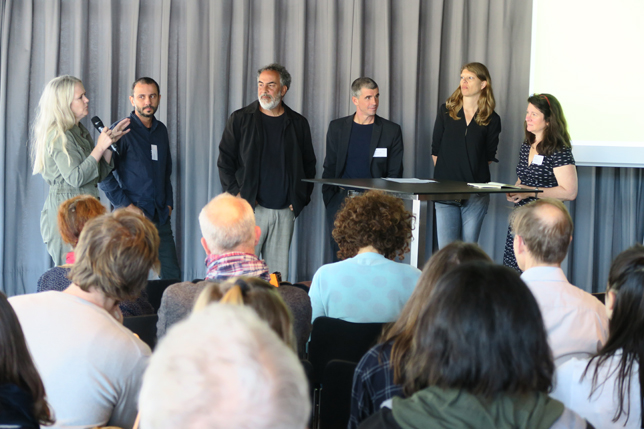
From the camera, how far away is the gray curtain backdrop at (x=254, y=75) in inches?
168

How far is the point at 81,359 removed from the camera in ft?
4.10

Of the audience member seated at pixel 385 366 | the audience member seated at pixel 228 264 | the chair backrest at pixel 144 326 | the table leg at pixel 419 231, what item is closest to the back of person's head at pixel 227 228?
the audience member seated at pixel 228 264

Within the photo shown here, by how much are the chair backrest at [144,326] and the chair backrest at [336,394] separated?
2.08 ft

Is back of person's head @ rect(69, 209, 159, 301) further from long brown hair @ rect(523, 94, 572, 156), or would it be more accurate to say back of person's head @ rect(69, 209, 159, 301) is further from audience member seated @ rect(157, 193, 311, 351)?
long brown hair @ rect(523, 94, 572, 156)

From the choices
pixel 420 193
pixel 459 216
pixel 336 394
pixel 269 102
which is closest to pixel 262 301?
pixel 336 394

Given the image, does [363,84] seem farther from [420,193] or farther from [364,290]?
[364,290]

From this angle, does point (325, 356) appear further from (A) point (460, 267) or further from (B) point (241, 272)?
(A) point (460, 267)

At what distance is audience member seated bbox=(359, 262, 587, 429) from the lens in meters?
0.88

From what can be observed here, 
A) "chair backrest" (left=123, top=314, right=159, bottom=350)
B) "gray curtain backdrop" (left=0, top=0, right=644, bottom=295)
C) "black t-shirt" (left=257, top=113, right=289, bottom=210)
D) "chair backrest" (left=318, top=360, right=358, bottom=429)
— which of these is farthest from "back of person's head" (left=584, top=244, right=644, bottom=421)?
"gray curtain backdrop" (left=0, top=0, right=644, bottom=295)

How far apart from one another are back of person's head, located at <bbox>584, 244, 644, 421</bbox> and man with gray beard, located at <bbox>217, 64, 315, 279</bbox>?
110 inches

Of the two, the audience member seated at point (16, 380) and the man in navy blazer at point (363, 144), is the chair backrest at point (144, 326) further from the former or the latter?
the man in navy blazer at point (363, 144)

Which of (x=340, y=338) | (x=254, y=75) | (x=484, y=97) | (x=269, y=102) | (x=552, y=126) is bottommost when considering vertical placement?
(x=340, y=338)

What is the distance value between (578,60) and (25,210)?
4.38m

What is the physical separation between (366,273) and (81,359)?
100cm
